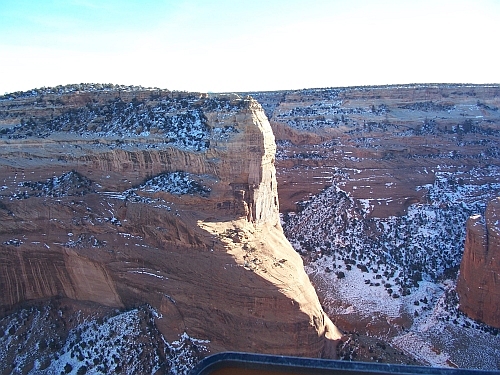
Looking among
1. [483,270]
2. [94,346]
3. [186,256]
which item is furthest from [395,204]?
[94,346]

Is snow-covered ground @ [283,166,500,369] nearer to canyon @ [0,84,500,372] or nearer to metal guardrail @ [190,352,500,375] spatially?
canyon @ [0,84,500,372]

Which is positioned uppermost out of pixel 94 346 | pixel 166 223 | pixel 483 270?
pixel 166 223

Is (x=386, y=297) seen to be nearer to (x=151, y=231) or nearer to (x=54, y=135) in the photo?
(x=151, y=231)

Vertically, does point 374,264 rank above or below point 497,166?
below

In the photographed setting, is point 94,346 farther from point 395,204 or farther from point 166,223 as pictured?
point 395,204

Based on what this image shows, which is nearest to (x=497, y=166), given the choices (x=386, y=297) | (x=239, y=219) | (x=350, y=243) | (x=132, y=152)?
(x=350, y=243)

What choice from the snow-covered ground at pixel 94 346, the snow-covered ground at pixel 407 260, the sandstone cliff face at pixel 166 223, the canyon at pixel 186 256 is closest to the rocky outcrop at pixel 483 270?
the canyon at pixel 186 256

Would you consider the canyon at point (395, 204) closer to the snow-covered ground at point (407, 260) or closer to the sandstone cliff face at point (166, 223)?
the snow-covered ground at point (407, 260)
